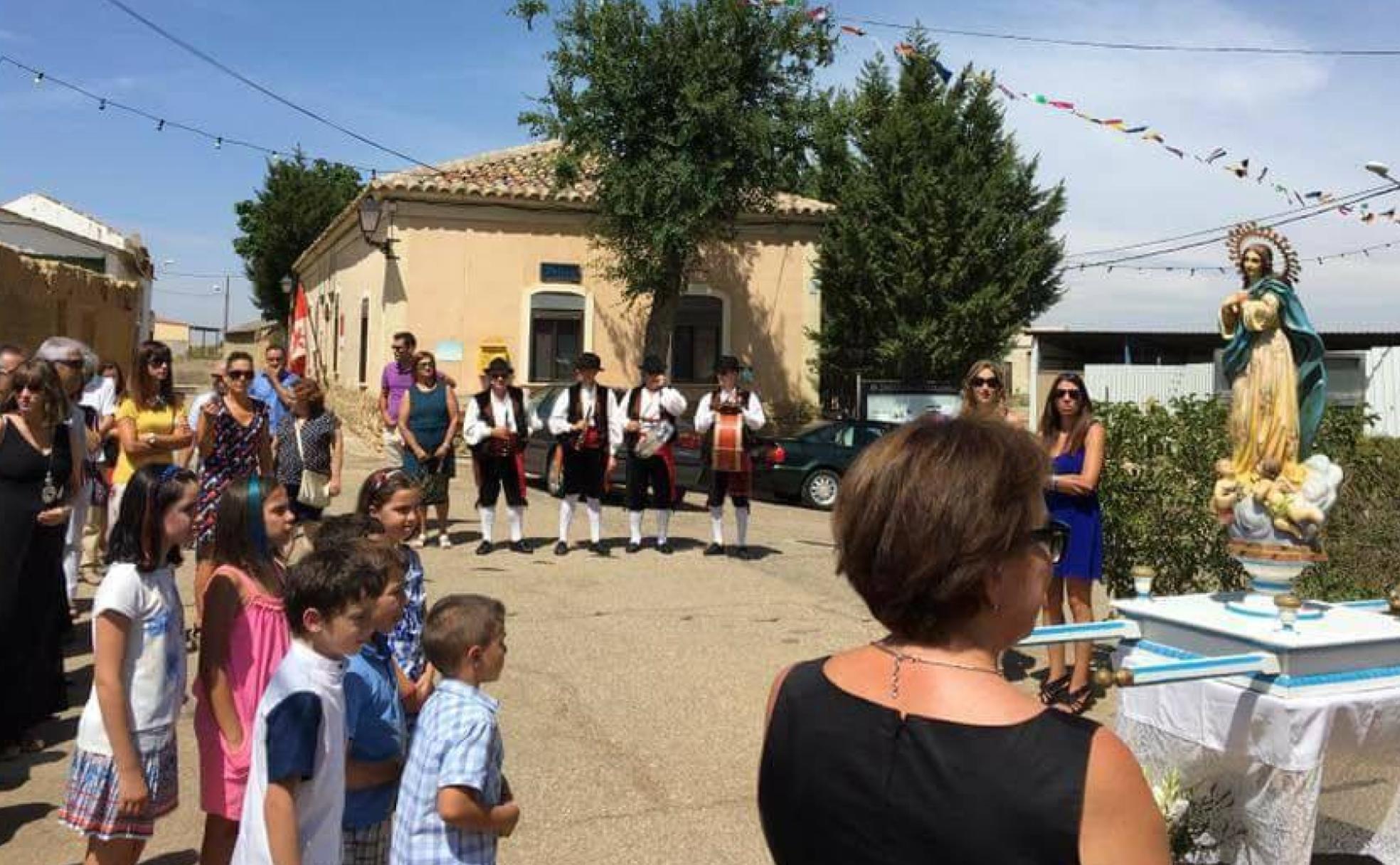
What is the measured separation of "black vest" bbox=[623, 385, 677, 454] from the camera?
10318 millimetres

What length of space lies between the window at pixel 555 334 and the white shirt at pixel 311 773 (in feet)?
58.8

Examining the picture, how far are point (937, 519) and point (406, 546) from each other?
2.57 metres

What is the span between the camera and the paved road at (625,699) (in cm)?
433

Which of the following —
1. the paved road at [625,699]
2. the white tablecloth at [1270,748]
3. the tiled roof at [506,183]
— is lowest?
the paved road at [625,699]

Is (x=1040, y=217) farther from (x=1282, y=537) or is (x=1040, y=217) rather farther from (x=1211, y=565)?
(x=1282, y=537)

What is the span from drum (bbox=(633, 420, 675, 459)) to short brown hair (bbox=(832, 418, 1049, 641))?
28.3 feet

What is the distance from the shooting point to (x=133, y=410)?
687cm

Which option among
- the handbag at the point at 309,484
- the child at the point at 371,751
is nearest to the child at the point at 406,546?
the child at the point at 371,751

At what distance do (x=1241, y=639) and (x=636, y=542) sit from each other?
→ 7382 mm

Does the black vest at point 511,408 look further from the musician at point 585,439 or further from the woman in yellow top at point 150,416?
the woman in yellow top at point 150,416

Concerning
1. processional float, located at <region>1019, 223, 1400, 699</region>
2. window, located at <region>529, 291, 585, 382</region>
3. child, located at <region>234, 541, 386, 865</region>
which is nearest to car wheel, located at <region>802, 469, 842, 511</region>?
window, located at <region>529, 291, 585, 382</region>

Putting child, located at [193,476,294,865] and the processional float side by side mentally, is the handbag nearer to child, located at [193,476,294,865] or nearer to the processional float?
child, located at [193,476,294,865]

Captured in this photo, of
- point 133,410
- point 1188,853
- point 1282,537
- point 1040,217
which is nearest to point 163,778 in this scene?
point 1188,853

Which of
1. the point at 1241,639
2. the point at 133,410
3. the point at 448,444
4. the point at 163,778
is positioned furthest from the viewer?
the point at 448,444
